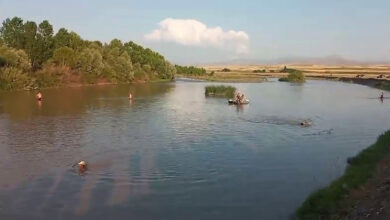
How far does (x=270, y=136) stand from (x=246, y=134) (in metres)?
2.22

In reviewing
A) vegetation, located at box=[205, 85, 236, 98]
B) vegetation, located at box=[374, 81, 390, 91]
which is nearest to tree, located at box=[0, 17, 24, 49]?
vegetation, located at box=[205, 85, 236, 98]

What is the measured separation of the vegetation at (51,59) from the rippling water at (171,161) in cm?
4552

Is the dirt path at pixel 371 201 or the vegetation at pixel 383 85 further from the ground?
the dirt path at pixel 371 201

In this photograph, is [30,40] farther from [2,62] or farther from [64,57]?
[2,62]

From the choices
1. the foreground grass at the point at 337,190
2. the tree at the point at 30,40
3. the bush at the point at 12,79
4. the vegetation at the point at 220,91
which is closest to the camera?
the foreground grass at the point at 337,190

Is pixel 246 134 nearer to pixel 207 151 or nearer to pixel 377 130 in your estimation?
pixel 207 151

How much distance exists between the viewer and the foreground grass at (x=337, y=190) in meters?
17.4

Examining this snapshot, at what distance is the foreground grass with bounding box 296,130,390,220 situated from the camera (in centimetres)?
1738

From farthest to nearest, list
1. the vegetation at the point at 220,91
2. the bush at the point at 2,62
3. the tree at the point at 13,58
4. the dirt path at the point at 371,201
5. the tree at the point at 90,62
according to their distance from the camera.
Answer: the tree at the point at 90,62
the tree at the point at 13,58
the bush at the point at 2,62
the vegetation at the point at 220,91
the dirt path at the point at 371,201

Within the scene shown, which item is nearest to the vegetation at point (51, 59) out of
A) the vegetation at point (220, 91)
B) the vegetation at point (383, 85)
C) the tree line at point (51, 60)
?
the tree line at point (51, 60)

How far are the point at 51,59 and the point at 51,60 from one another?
98cm

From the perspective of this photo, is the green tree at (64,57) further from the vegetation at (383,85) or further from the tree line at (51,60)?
the vegetation at (383,85)

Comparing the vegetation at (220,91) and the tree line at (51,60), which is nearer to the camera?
the vegetation at (220,91)

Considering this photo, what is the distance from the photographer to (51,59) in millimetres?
113938
